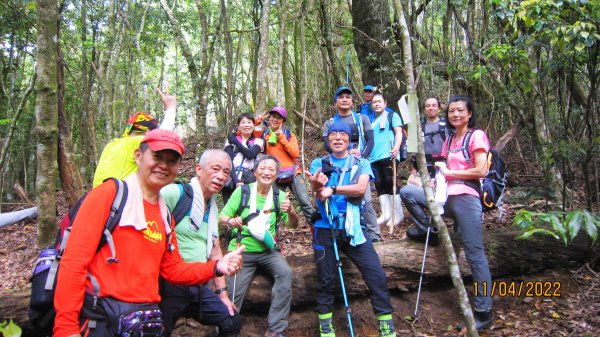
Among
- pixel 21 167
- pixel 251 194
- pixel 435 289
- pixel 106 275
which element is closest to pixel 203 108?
pixel 251 194

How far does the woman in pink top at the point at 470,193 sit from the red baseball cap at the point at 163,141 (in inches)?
112

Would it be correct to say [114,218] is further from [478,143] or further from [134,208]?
[478,143]

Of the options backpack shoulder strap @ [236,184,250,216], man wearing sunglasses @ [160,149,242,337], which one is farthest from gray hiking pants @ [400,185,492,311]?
man wearing sunglasses @ [160,149,242,337]

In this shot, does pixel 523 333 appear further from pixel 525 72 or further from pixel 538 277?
pixel 525 72

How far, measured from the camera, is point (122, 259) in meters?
2.34

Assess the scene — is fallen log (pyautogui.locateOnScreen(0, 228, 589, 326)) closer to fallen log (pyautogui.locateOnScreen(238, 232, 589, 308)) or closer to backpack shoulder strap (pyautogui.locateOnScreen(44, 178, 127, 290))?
fallen log (pyautogui.locateOnScreen(238, 232, 589, 308))

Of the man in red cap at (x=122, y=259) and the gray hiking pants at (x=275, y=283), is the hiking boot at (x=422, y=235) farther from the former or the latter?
the man in red cap at (x=122, y=259)

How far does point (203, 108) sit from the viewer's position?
26.3 feet

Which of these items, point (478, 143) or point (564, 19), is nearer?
point (478, 143)

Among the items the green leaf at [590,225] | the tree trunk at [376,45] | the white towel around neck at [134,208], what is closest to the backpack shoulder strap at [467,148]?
the green leaf at [590,225]

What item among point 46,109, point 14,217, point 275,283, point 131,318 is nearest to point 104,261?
point 131,318

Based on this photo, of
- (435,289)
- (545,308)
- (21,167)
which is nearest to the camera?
(545,308)

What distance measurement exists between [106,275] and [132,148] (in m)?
1.33

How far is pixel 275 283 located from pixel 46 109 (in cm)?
301
